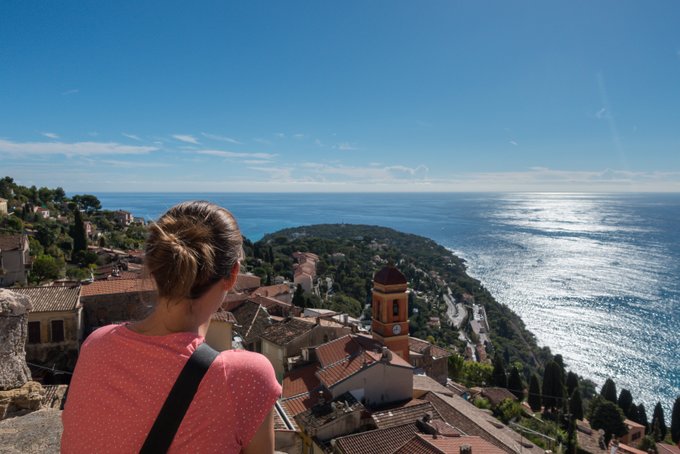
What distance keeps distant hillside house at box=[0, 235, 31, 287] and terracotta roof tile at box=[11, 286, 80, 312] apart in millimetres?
9743

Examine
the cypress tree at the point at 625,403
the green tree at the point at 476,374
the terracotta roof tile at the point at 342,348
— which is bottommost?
the cypress tree at the point at 625,403

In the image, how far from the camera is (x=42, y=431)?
3.81 m

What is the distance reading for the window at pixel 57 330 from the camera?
1222 cm

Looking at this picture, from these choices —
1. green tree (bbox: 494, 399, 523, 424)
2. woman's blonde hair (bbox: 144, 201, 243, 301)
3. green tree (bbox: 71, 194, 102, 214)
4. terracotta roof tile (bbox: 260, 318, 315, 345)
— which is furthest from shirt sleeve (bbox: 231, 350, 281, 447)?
green tree (bbox: 71, 194, 102, 214)

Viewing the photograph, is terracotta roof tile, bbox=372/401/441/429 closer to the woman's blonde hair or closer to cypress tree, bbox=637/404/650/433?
the woman's blonde hair

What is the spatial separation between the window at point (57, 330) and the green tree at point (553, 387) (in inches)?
1086

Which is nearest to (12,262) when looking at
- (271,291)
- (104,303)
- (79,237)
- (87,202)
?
(79,237)

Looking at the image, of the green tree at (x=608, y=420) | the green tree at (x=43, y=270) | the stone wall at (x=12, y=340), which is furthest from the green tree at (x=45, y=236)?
the green tree at (x=608, y=420)

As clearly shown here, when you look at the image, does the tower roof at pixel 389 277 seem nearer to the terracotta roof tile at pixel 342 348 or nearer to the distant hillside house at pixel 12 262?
the terracotta roof tile at pixel 342 348

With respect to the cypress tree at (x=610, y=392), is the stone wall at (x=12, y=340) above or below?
above

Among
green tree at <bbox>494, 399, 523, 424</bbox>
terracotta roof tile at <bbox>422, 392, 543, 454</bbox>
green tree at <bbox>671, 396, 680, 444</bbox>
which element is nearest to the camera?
terracotta roof tile at <bbox>422, 392, 543, 454</bbox>

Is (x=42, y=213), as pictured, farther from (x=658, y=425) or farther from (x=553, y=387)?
(x=658, y=425)

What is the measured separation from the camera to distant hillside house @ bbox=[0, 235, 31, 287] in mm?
20109

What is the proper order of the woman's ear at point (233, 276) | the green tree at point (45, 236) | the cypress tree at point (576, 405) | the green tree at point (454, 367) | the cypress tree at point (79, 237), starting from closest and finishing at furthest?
the woman's ear at point (233, 276) → the cypress tree at point (576, 405) → the green tree at point (454, 367) → the cypress tree at point (79, 237) → the green tree at point (45, 236)
